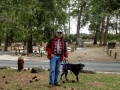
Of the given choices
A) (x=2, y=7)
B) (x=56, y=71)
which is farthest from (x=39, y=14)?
(x=56, y=71)

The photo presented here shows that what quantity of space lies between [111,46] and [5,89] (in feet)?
101

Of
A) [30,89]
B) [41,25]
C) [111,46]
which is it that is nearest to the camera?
[30,89]

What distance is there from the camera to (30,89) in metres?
9.39

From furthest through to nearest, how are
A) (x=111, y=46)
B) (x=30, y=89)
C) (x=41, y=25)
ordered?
(x=111, y=46) < (x=41, y=25) < (x=30, y=89)

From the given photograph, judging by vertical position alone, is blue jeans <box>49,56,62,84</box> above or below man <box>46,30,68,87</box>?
below

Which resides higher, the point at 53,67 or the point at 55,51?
the point at 55,51

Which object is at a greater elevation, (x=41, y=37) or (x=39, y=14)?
(x=39, y=14)

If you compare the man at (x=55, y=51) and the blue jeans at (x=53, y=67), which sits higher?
the man at (x=55, y=51)

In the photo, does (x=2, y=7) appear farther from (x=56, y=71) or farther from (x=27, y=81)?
(x=56, y=71)

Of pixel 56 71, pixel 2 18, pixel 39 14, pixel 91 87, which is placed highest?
pixel 39 14

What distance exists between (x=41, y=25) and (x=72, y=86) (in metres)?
24.3

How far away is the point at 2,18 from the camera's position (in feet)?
38.9

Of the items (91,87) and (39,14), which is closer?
(91,87)

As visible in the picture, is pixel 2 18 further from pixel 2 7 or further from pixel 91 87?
pixel 91 87
